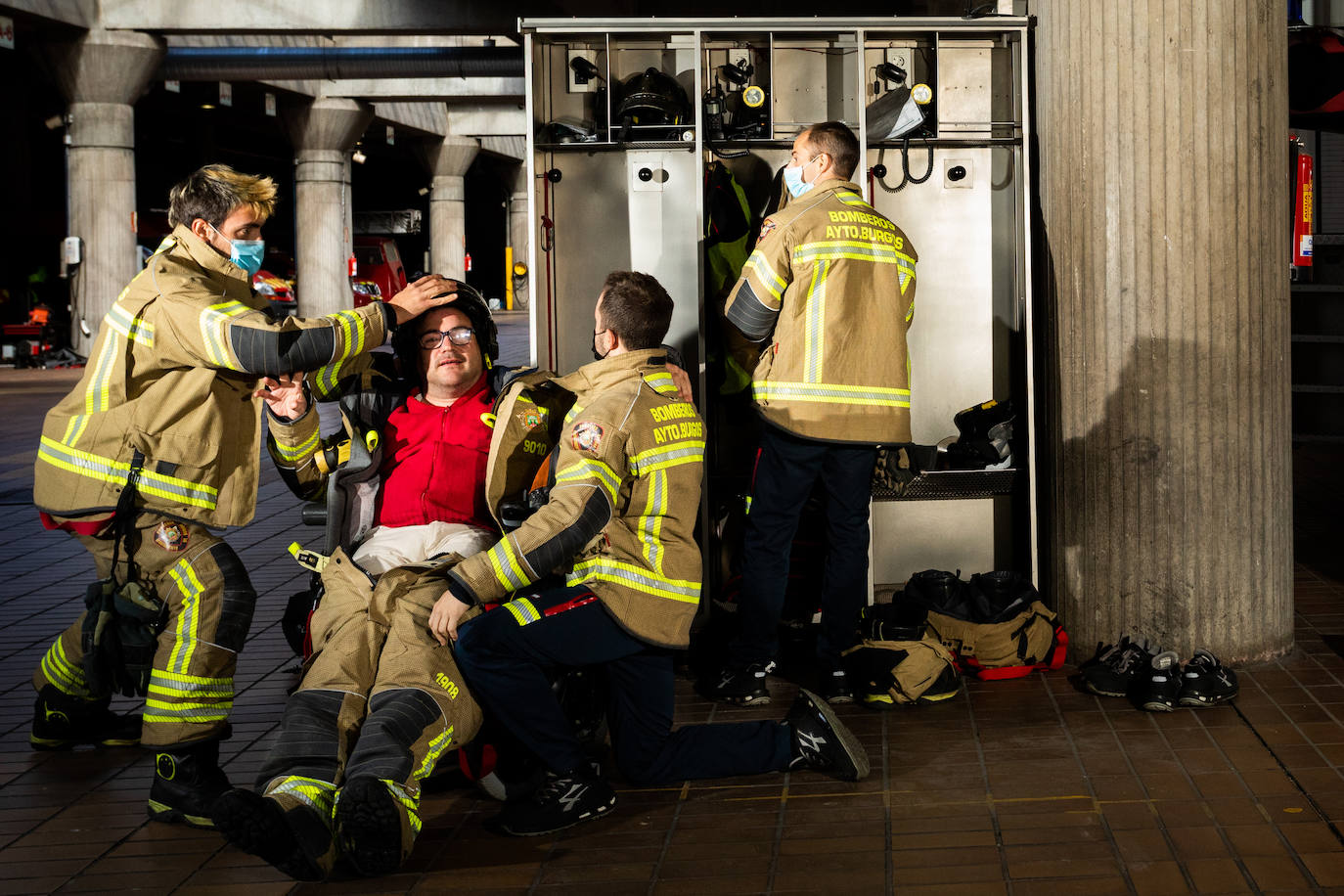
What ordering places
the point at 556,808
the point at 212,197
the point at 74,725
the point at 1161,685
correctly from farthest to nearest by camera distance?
the point at 1161,685 → the point at 74,725 → the point at 212,197 → the point at 556,808

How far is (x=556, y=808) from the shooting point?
12.2ft

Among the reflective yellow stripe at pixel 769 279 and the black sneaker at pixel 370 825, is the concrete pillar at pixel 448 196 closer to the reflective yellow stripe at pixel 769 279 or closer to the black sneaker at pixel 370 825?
the reflective yellow stripe at pixel 769 279

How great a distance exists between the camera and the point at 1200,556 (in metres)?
5.06

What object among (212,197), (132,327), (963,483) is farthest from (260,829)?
(963,483)

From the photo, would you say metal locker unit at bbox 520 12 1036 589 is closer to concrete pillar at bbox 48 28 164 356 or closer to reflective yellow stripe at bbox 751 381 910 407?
reflective yellow stripe at bbox 751 381 910 407

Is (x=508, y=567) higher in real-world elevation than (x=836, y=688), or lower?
higher

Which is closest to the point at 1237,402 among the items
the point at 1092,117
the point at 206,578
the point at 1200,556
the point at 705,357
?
the point at 1200,556

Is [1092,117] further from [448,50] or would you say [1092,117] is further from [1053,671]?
[448,50]

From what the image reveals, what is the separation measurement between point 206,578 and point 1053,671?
3031 millimetres

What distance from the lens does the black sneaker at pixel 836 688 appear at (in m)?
4.93

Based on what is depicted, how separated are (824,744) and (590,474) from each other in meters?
1.07

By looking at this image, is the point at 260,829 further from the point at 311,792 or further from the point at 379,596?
the point at 379,596

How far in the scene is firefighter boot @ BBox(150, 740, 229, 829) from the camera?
3.87 metres

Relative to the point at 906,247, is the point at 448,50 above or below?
above
